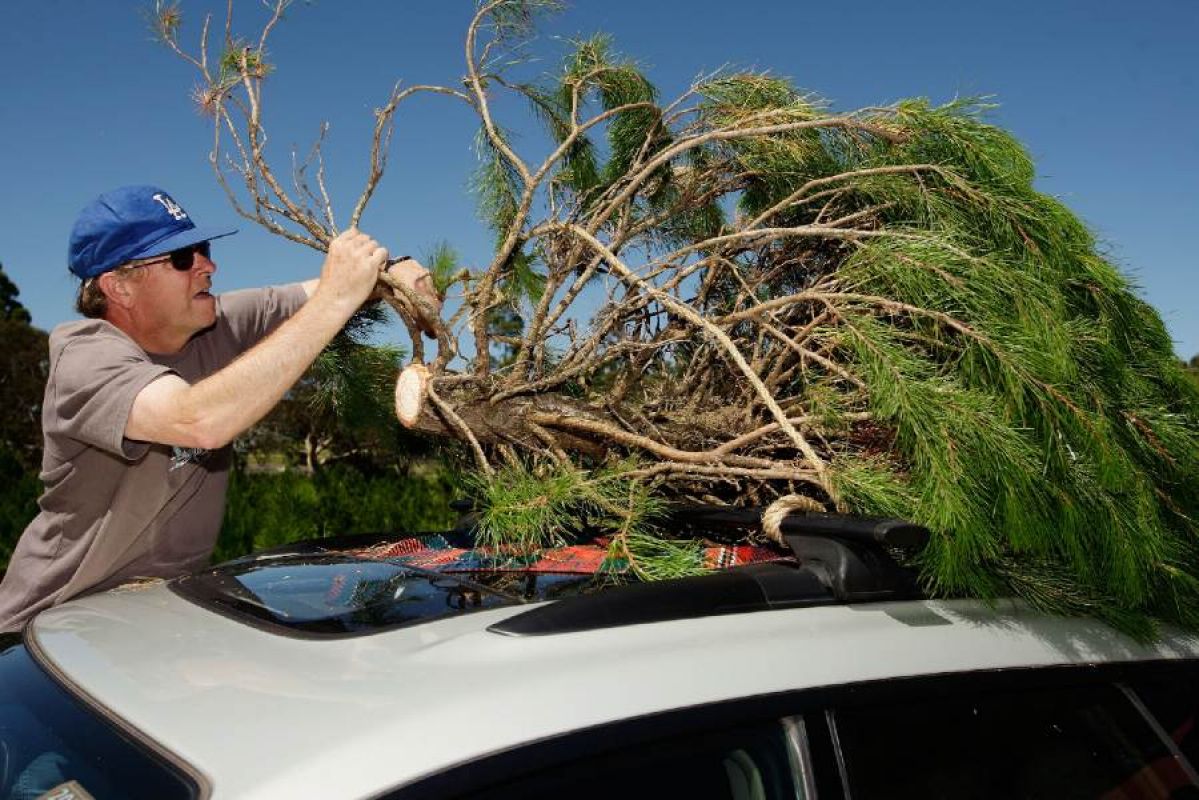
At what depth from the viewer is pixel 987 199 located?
90.4 inches

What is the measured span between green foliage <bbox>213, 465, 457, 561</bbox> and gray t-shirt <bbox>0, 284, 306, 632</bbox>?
372 centimetres

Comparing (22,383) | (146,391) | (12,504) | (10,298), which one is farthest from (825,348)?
(10,298)

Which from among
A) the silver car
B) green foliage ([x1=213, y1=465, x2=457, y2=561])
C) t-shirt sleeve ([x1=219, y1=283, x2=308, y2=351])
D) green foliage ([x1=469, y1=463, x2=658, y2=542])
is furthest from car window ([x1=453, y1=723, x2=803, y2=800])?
green foliage ([x1=213, y1=465, x2=457, y2=561])

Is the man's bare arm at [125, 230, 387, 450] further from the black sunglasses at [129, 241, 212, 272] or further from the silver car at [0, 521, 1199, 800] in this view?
the black sunglasses at [129, 241, 212, 272]

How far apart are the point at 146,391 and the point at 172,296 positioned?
563 mm

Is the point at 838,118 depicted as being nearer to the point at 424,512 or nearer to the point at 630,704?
the point at 630,704

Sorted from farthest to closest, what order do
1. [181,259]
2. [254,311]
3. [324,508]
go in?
[324,508] → [254,311] → [181,259]

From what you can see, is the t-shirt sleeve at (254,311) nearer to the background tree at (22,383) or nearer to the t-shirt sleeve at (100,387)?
the t-shirt sleeve at (100,387)

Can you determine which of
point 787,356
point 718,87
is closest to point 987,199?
point 787,356

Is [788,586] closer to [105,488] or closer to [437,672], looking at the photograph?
[437,672]

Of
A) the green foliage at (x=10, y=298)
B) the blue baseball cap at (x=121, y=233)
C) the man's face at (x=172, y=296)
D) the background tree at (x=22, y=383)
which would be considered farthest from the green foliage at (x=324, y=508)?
the green foliage at (x=10, y=298)

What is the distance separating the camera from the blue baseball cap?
237 cm

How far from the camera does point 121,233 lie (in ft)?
7.79

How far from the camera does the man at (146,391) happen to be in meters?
2.01
